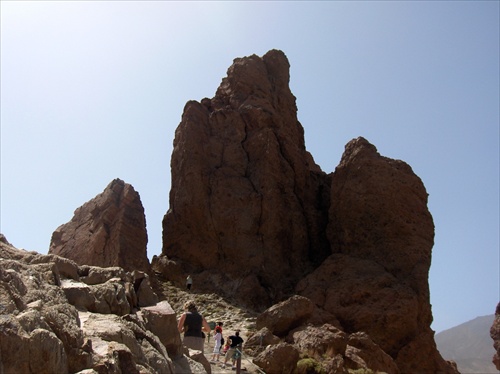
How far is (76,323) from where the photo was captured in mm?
8148

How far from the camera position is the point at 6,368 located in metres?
5.98

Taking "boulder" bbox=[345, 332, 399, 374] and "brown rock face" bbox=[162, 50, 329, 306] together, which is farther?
"brown rock face" bbox=[162, 50, 329, 306]

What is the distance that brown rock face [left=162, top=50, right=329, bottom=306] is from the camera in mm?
29922

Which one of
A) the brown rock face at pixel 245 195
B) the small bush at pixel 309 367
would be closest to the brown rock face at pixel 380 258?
the brown rock face at pixel 245 195

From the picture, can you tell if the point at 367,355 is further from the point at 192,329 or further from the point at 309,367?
the point at 192,329

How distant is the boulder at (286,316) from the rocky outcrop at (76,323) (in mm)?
8519

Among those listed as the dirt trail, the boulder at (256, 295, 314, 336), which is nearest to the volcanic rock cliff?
the dirt trail

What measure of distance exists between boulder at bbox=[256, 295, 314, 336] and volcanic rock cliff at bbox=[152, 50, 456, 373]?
1.77 meters

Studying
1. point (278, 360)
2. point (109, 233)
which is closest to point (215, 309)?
point (109, 233)

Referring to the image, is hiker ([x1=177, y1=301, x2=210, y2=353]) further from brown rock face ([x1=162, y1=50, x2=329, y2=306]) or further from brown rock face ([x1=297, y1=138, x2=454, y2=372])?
brown rock face ([x1=162, y1=50, x2=329, y2=306])

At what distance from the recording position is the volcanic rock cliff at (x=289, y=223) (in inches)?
995

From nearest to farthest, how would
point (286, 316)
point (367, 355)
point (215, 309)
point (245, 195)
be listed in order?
point (367, 355) < point (286, 316) < point (215, 309) < point (245, 195)

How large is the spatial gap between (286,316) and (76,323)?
13605 mm

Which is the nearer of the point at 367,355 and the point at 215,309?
the point at 367,355
